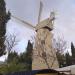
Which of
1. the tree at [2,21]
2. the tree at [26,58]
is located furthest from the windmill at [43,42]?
the tree at [2,21]

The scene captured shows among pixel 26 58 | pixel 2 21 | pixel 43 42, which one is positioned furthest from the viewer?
pixel 26 58

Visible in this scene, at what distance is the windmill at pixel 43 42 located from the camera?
33281mm

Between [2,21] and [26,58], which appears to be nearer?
[2,21]

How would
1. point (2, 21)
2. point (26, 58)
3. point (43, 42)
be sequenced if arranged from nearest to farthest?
point (2, 21), point (43, 42), point (26, 58)

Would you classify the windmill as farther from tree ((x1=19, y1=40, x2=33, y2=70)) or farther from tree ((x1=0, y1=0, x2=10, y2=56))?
tree ((x1=0, y1=0, x2=10, y2=56))

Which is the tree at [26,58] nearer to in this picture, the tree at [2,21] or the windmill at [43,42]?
the windmill at [43,42]

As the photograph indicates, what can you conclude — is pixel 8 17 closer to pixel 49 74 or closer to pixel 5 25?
pixel 5 25

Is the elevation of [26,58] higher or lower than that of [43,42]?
lower

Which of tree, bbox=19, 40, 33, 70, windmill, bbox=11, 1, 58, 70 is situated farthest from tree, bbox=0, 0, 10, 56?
tree, bbox=19, 40, 33, 70

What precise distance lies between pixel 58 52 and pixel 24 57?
47.9 feet

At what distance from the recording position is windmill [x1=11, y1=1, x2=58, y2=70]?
3328 centimetres

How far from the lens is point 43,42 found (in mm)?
35875

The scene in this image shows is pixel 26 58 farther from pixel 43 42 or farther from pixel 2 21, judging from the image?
pixel 2 21

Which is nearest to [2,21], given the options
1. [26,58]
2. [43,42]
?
[43,42]
